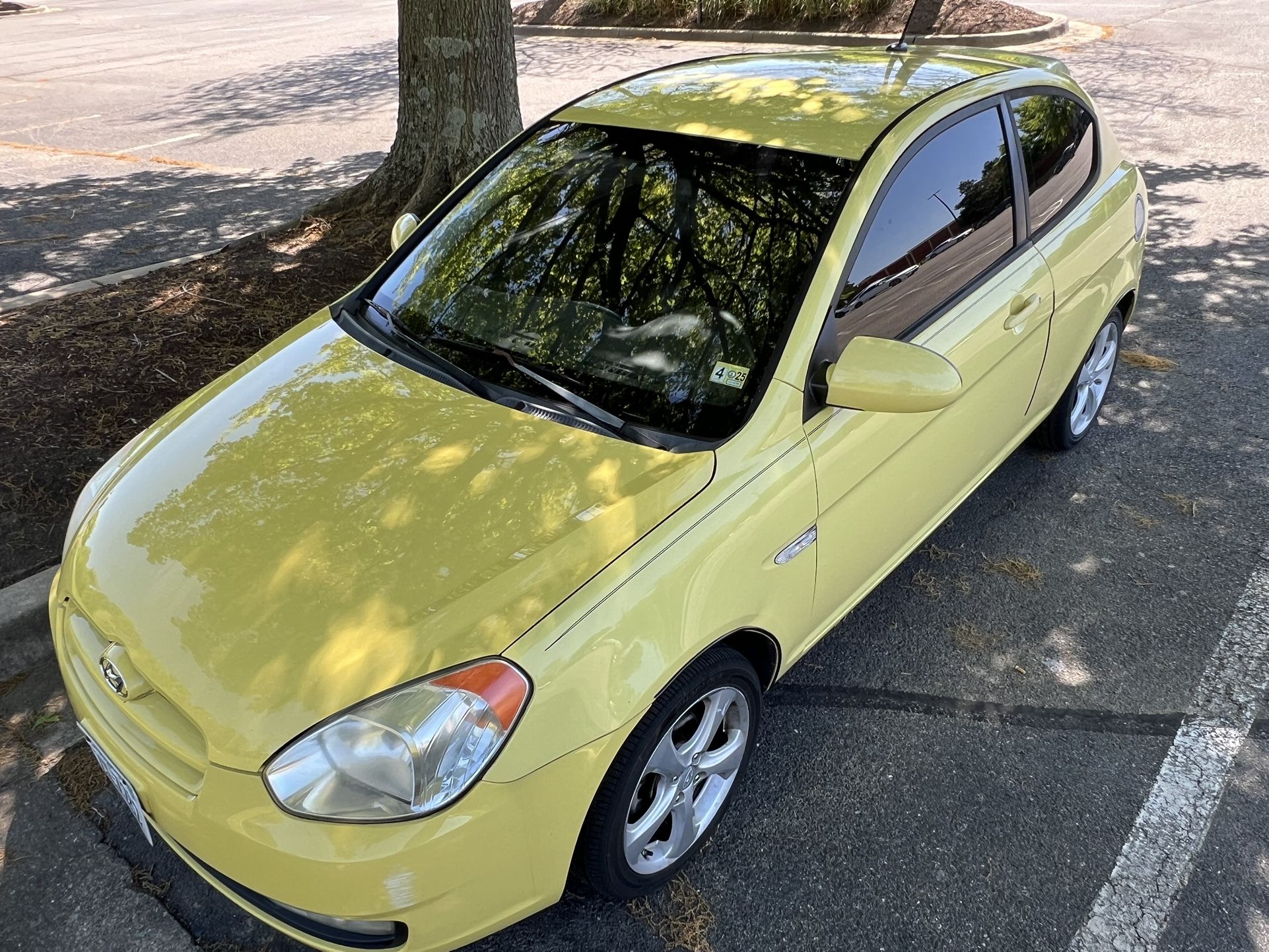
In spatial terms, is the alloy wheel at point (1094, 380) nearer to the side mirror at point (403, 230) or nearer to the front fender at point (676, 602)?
the front fender at point (676, 602)

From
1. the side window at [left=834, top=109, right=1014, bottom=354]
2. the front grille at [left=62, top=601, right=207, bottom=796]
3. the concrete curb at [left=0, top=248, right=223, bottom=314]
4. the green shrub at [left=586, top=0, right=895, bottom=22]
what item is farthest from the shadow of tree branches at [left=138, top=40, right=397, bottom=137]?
the front grille at [left=62, top=601, right=207, bottom=796]

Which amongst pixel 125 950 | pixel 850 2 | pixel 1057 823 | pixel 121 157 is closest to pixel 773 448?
pixel 1057 823

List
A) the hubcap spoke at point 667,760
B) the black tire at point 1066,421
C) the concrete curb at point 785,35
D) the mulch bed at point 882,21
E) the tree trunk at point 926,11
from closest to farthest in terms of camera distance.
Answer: the hubcap spoke at point 667,760 → the black tire at point 1066,421 → the tree trunk at point 926,11 → the concrete curb at point 785,35 → the mulch bed at point 882,21

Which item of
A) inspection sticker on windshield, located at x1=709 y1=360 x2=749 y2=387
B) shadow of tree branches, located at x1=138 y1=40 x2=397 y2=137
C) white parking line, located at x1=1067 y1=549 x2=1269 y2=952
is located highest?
inspection sticker on windshield, located at x1=709 y1=360 x2=749 y2=387

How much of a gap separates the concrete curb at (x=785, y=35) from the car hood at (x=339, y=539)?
1217 centimetres

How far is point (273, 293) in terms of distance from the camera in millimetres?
5309

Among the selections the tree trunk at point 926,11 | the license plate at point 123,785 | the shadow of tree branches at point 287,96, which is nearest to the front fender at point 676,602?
the license plate at point 123,785

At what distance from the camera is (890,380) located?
2.29 m

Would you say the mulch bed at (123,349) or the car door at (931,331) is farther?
the mulch bed at (123,349)

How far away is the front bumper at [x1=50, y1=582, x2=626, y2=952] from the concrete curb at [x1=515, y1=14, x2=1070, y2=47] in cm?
1286

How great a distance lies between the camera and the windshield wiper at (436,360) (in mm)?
2580

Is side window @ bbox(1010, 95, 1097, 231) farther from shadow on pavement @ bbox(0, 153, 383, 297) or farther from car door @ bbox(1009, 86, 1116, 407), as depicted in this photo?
shadow on pavement @ bbox(0, 153, 383, 297)

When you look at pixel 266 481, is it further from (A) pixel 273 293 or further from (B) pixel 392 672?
(A) pixel 273 293

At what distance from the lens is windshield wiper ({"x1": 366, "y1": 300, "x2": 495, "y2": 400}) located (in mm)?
2580
